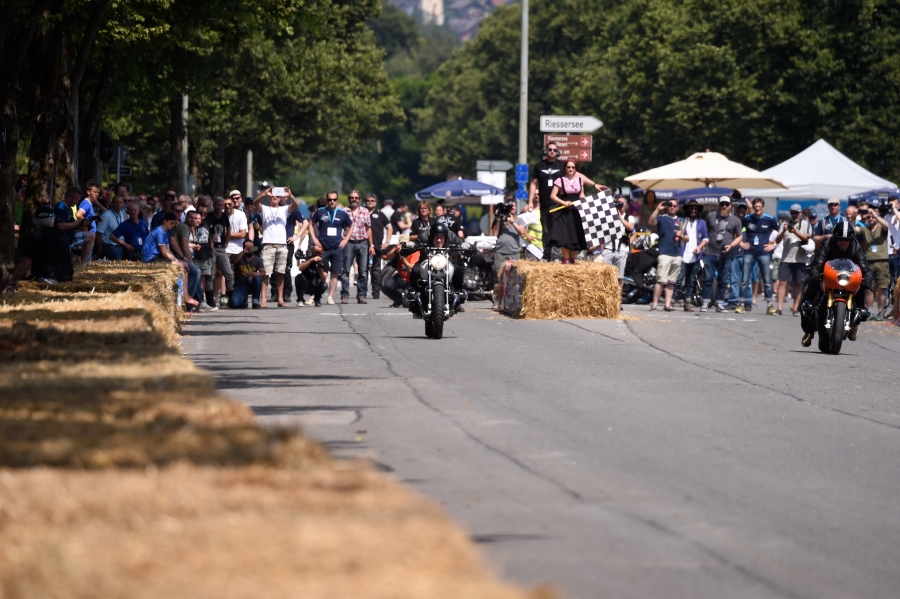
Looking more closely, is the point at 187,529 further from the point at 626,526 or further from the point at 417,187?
the point at 417,187

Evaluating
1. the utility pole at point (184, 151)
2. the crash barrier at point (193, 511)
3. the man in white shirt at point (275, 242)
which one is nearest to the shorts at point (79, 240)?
the man in white shirt at point (275, 242)

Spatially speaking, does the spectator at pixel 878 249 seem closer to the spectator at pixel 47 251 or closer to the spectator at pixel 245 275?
the spectator at pixel 245 275

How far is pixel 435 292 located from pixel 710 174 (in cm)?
Answer: 1512

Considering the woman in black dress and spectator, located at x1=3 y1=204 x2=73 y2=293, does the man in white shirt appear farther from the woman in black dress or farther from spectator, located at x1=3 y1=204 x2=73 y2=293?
spectator, located at x1=3 y1=204 x2=73 y2=293

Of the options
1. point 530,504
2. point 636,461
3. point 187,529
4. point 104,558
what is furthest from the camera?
point 636,461

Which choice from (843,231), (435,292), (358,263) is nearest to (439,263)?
(435,292)

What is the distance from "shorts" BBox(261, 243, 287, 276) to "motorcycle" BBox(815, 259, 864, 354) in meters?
10.2

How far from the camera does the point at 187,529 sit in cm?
433

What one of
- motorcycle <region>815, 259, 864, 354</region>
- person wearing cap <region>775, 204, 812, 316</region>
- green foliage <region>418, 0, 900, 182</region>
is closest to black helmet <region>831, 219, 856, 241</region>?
motorcycle <region>815, 259, 864, 354</region>

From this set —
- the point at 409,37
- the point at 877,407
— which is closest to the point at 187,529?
the point at 877,407

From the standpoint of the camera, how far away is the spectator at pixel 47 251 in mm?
17250

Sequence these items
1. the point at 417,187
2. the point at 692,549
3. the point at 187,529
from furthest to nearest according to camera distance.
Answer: the point at 417,187, the point at 692,549, the point at 187,529

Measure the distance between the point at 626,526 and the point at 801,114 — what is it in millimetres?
47709

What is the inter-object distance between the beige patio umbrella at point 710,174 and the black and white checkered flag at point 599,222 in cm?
756
